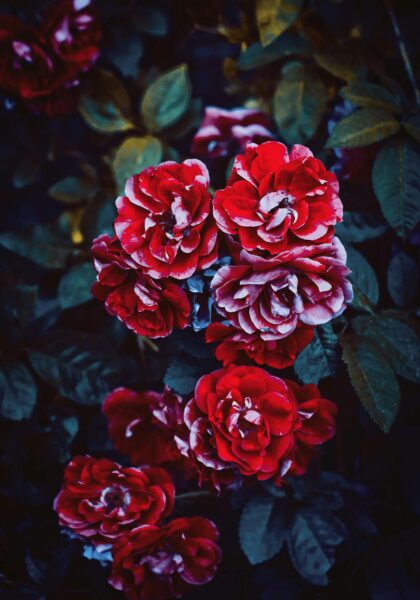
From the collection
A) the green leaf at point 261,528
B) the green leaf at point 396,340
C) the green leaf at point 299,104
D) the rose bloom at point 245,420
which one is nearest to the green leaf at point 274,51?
the green leaf at point 299,104

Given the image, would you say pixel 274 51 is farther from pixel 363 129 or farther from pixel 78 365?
pixel 78 365

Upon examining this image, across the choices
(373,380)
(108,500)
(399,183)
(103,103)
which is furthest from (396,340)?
(103,103)

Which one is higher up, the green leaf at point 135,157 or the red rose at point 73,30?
the red rose at point 73,30

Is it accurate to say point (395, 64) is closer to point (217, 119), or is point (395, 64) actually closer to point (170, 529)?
point (217, 119)

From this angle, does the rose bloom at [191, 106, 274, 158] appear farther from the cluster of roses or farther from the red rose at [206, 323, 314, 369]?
the red rose at [206, 323, 314, 369]

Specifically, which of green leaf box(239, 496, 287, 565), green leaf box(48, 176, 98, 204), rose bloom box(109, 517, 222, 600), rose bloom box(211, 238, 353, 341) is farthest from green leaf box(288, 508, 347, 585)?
green leaf box(48, 176, 98, 204)

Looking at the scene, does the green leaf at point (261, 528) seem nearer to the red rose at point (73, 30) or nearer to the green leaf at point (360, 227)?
the green leaf at point (360, 227)

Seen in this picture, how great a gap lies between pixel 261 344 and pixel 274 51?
0.59m

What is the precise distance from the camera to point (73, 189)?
1186mm

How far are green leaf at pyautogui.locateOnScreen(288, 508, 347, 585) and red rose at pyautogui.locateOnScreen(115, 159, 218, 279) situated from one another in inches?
17.4

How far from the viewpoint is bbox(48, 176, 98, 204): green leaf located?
3.85ft

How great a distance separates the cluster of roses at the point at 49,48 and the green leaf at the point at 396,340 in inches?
25.4

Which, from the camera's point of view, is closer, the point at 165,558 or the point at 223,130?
the point at 165,558

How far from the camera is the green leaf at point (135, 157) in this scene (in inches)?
40.9
